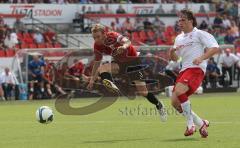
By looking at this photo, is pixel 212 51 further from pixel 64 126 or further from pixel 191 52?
pixel 64 126

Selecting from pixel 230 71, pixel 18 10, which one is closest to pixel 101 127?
pixel 230 71

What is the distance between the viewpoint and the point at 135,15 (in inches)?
1740

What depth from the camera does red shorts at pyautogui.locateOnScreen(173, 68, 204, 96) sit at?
1299cm

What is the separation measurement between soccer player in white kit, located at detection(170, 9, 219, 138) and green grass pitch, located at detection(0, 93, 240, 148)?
1.15 ft

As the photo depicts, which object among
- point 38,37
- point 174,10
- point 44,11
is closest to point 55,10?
point 44,11

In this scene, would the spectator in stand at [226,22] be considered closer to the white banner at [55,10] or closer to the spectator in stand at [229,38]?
the spectator in stand at [229,38]

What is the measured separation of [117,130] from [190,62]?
108 inches

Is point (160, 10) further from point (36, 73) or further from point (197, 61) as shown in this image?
point (197, 61)

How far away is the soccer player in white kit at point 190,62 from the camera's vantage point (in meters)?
12.9

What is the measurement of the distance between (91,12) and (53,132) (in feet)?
92.2

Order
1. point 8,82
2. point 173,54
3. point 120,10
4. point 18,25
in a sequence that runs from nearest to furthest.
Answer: point 173,54
point 8,82
point 18,25
point 120,10

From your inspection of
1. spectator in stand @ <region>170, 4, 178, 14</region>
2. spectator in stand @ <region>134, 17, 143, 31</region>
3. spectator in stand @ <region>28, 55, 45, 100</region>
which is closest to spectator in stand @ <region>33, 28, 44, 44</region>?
spectator in stand @ <region>28, 55, 45, 100</region>

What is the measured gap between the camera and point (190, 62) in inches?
520

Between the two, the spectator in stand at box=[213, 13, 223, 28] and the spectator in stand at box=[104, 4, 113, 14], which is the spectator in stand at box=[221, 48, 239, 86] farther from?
the spectator in stand at box=[104, 4, 113, 14]
